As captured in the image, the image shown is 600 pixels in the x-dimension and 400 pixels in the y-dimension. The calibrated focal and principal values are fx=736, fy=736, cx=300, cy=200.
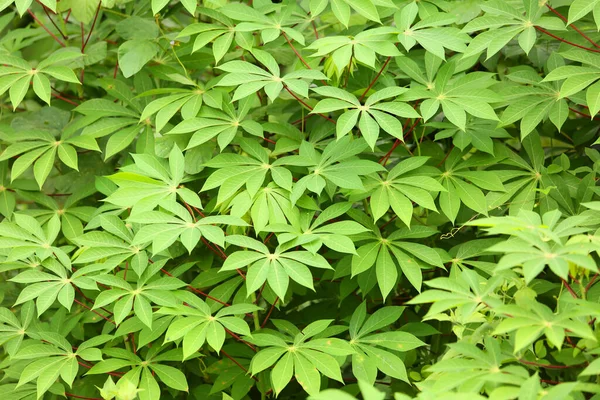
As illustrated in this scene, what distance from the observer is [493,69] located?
268 cm

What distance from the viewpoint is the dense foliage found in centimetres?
199

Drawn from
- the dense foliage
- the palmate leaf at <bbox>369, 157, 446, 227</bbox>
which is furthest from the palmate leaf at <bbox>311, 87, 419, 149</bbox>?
the palmate leaf at <bbox>369, 157, 446, 227</bbox>

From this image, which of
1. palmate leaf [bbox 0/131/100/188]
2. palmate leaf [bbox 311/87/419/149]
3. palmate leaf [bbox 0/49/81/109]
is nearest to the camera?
palmate leaf [bbox 311/87/419/149]

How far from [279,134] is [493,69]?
2.79 ft

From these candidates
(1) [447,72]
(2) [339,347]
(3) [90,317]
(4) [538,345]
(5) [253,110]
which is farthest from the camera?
(5) [253,110]

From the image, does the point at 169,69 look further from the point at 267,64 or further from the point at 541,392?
the point at 541,392

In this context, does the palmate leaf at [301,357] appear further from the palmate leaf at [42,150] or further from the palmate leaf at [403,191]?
the palmate leaf at [42,150]

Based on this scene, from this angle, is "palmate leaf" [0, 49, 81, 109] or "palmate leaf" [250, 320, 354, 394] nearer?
"palmate leaf" [250, 320, 354, 394]

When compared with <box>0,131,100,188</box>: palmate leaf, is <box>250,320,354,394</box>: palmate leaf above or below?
below

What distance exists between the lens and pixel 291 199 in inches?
80.7

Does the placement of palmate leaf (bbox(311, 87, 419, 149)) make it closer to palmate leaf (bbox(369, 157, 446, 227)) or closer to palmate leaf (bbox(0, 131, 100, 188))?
palmate leaf (bbox(369, 157, 446, 227))

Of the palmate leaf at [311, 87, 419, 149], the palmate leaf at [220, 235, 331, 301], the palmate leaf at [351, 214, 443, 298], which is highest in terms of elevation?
the palmate leaf at [311, 87, 419, 149]

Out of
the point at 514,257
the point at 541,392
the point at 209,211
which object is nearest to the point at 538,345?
the point at 541,392

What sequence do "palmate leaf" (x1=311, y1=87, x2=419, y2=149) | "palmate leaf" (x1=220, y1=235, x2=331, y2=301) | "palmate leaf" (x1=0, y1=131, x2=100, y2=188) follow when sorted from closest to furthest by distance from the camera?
1. "palmate leaf" (x1=220, y1=235, x2=331, y2=301)
2. "palmate leaf" (x1=311, y1=87, x2=419, y2=149)
3. "palmate leaf" (x1=0, y1=131, x2=100, y2=188)
